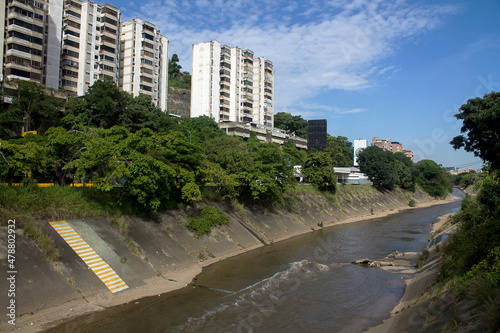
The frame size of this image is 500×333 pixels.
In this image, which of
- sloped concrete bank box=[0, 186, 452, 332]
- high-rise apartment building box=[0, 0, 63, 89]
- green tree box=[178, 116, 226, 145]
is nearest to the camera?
sloped concrete bank box=[0, 186, 452, 332]

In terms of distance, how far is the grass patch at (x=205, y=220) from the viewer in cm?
2753

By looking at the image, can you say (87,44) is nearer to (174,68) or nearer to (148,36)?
(148,36)

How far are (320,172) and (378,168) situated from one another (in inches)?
998

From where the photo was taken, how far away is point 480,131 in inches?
912

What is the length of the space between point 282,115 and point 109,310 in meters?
96.4

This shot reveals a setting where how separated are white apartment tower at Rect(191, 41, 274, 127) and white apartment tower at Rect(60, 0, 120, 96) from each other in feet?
67.7

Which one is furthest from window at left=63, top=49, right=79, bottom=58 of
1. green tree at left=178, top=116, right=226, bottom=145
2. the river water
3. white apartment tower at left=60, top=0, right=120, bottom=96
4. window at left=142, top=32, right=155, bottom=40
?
the river water

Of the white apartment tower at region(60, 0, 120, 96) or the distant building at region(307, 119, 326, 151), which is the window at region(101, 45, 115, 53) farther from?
the distant building at region(307, 119, 326, 151)

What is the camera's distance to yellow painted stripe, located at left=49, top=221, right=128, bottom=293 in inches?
702

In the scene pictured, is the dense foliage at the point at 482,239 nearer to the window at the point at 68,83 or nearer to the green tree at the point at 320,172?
the green tree at the point at 320,172

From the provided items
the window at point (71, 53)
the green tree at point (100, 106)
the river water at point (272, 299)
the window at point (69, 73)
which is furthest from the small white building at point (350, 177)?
the window at point (71, 53)

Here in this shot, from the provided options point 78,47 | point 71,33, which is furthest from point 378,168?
point 71,33

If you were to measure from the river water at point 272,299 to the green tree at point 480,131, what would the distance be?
417 inches

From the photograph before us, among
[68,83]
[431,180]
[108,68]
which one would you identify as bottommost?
[431,180]
